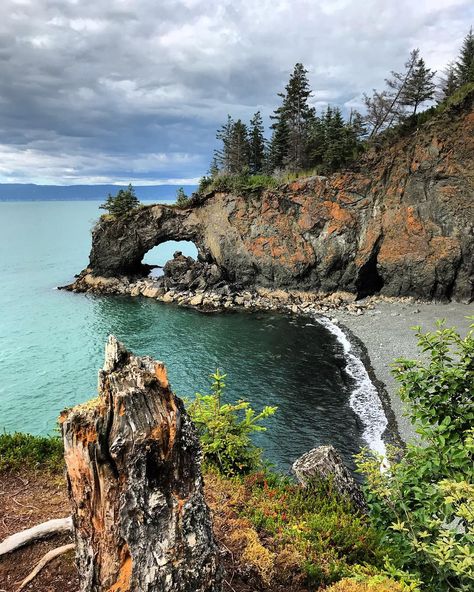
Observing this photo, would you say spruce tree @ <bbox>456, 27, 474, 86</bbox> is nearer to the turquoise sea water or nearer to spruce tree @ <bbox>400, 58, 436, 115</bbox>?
spruce tree @ <bbox>400, 58, 436, 115</bbox>

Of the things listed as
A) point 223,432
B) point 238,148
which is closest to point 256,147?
point 238,148

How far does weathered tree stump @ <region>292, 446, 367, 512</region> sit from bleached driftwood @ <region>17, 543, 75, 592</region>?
486 centimetres

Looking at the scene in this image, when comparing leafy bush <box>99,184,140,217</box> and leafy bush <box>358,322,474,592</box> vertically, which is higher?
leafy bush <box>99,184,140,217</box>

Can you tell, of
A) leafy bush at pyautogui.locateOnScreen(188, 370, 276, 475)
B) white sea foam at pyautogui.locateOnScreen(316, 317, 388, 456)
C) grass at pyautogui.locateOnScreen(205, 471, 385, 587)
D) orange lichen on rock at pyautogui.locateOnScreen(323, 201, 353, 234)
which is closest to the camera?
grass at pyautogui.locateOnScreen(205, 471, 385, 587)

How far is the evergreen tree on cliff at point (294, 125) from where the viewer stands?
5084 centimetres

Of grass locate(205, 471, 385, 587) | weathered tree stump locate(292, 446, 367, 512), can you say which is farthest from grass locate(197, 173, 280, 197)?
grass locate(205, 471, 385, 587)

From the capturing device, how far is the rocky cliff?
135 ft

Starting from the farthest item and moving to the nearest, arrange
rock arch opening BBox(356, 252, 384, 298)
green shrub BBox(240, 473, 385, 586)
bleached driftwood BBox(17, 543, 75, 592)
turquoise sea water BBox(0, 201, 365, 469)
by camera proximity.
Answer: rock arch opening BBox(356, 252, 384, 298) → turquoise sea water BBox(0, 201, 365, 469) → green shrub BBox(240, 473, 385, 586) → bleached driftwood BBox(17, 543, 75, 592)

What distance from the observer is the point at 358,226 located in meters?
46.2

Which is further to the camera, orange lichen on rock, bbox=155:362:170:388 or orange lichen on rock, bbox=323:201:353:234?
orange lichen on rock, bbox=323:201:353:234

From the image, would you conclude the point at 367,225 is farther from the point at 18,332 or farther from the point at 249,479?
the point at 249,479

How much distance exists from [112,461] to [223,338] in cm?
3248

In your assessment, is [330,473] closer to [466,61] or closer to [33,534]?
[33,534]

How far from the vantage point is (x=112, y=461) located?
13.4 ft
